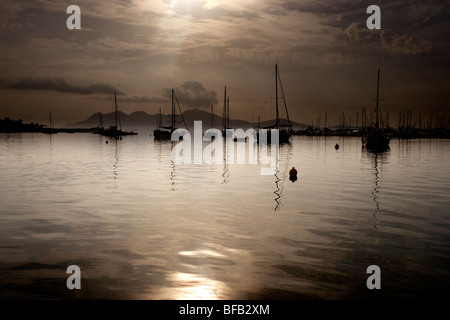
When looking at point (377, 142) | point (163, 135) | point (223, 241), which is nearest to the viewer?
point (223, 241)

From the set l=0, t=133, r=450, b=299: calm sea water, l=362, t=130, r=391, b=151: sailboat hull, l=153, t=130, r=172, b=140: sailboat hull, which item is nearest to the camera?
l=0, t=133, r=450, b=299: calm sea water

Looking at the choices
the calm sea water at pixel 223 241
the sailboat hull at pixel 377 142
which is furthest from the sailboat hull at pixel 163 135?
the calm sea water at pixel 223 241

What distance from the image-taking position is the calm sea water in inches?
405

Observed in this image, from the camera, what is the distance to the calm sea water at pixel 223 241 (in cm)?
1030

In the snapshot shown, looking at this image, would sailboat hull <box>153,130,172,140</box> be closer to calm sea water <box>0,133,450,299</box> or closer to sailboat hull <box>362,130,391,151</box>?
sailboat hull <box>362,130,391,151</box>

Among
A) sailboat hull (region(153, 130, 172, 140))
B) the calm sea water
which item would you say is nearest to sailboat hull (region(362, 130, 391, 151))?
the calm sea water

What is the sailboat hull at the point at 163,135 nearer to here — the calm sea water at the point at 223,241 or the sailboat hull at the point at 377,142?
the sailboat hull at the point at 377,142

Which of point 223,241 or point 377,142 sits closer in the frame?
point 223,241

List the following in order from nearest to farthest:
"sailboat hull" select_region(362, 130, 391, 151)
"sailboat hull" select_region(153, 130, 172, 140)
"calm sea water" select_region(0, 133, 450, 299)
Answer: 1. "calm sea water" select_region(0, 133, 450, 299)
2. "sailboat hull" select_region(362, 130, 391, 151)
3. "sailboat hull" select_region(153, 130, 172, 140)

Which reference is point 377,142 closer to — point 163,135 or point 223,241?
point 223,241

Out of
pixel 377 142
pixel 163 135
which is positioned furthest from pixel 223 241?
pixel 163 135

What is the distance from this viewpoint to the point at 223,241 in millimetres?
14523
